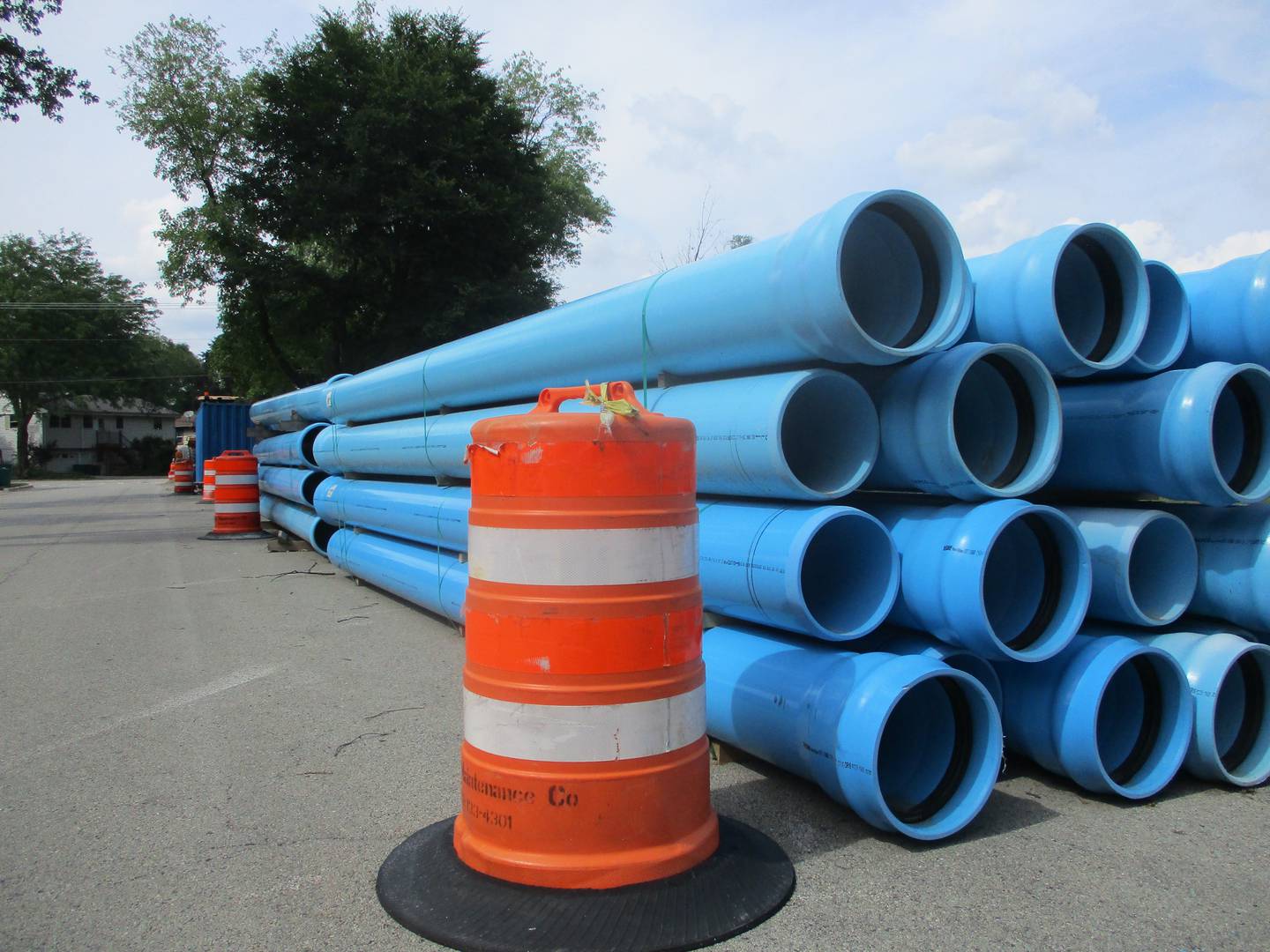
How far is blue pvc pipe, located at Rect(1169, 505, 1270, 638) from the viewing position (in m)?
4.20

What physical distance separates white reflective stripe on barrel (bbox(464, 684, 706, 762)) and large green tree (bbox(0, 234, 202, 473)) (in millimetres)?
64782

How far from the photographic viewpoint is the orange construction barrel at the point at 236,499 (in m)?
16.2

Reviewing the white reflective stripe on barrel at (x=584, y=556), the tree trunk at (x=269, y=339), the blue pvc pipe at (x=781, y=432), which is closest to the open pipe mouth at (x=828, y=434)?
the blue pvc pipe at (x=781, y=432)

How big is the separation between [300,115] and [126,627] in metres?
20.2

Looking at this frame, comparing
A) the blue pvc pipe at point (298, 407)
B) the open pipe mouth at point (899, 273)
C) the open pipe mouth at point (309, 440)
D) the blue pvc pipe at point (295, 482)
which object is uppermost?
the open pipe mouth at point (899, 273)

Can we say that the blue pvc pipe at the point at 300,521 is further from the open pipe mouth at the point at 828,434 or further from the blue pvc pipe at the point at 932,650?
the blue pvc pipe at the point at 932,650

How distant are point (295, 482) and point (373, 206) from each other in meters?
13.2

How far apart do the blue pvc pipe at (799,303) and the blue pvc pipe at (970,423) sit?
17cm

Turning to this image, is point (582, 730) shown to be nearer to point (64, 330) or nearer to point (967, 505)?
point (967, 505)

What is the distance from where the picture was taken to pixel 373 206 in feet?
80.2

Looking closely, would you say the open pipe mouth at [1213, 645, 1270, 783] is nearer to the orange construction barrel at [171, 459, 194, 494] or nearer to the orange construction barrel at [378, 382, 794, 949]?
the orange construction barrel at [378, 382, 794, 949]

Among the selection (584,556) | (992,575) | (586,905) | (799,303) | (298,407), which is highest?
(799,303)

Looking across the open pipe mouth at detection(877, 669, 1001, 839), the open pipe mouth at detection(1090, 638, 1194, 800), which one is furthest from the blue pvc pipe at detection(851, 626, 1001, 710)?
the open pipe mouth at detection(1090, 638, 1194, 800)

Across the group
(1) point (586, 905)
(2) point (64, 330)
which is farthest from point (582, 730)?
(2) point (64, 330)
